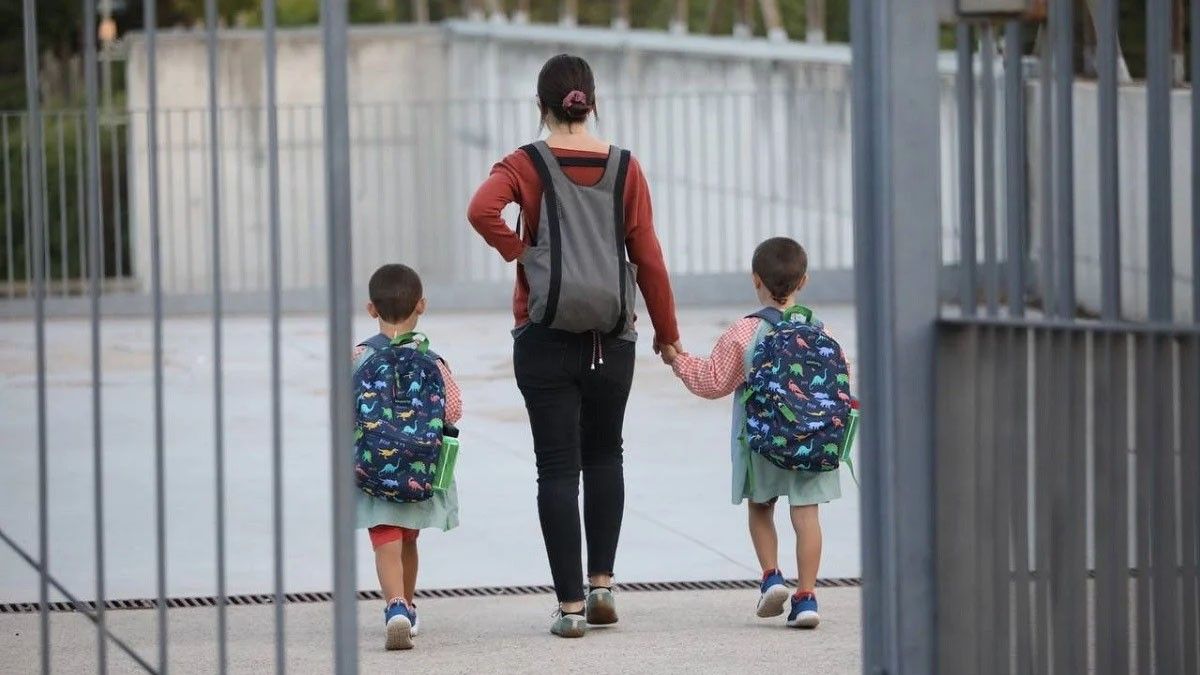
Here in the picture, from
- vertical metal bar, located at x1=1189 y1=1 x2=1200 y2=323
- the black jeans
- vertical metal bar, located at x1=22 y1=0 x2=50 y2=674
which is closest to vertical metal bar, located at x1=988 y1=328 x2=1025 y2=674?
vertical metal bar, located at x1=1189 y1=1 x2=1200 y2=323

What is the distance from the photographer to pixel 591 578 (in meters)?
6.18

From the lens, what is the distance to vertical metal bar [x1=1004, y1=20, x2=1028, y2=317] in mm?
3855

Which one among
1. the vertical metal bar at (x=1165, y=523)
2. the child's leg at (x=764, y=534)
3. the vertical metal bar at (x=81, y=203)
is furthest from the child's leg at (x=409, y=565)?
the vertical metal bar at (x=81, y=203)

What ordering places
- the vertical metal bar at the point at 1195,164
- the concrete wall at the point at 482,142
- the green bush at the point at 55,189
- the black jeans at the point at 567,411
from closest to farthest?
the vertical metal bar at the point at 1195,164 → the black jeans at the point at 567,411 → the green bush at the point at 55,189 → the concrete wall at the point at 482,142

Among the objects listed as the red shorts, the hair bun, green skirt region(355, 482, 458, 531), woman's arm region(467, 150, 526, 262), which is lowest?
the red shorts

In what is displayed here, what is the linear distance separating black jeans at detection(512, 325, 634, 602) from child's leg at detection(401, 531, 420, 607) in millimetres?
378

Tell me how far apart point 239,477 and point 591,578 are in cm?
372

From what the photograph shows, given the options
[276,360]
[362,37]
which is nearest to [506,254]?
[276,360]

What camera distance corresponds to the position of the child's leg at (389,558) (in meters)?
5.91

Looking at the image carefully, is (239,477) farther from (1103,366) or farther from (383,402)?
(1103,366)

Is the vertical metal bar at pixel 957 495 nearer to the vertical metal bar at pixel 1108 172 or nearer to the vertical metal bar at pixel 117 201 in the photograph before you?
the vertical metal bar at pixel 1108 172

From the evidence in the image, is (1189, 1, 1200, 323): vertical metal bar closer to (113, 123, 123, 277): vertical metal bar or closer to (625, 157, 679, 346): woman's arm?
(625, 157, 679, 346): woman's arm

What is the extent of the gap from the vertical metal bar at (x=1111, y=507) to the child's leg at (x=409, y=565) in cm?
262

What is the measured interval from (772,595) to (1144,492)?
2.53 m
